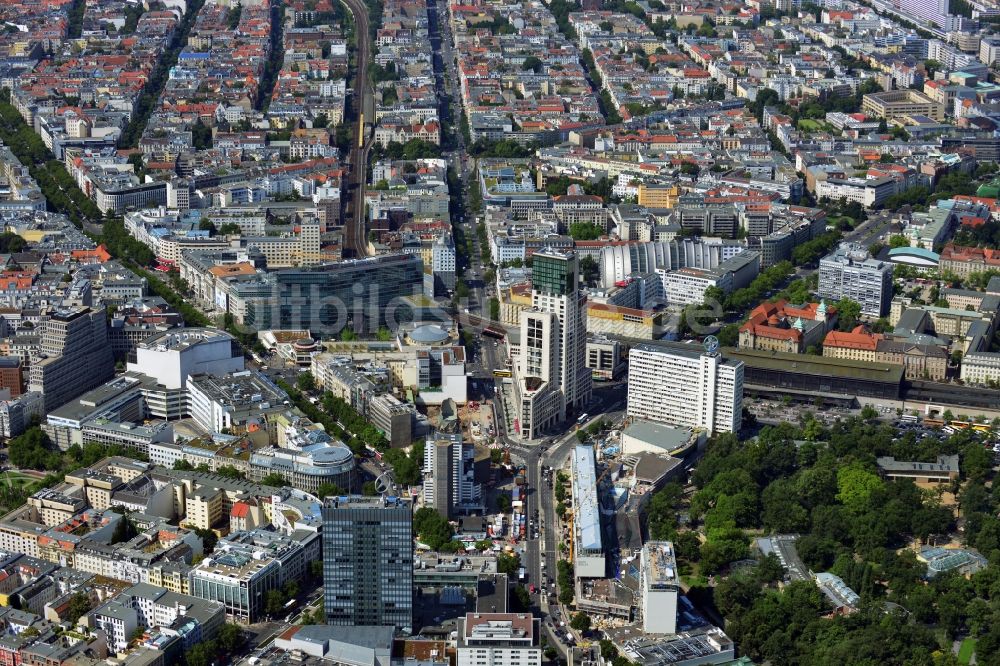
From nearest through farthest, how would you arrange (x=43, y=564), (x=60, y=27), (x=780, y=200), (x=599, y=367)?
(x=43, y=564) → (x=599, y=367) → (x=780, y=200) → (x=60, y=27)

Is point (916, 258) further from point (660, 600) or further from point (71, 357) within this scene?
point (71, 357)

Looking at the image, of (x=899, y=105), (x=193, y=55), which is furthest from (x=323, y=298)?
(x=193, y=55)

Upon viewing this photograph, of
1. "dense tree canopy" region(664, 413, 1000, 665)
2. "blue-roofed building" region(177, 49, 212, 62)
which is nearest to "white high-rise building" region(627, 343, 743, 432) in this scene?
"dense tree canopy" region(664, 413, 1000, 665)

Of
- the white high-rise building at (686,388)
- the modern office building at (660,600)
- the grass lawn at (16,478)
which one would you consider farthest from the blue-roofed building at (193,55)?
the modern office building at (660,600)

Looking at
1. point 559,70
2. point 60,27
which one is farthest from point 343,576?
point 60,27

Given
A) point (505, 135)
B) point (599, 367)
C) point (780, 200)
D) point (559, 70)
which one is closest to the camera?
point (599, 367)

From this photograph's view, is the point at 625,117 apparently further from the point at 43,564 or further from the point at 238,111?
the point at 43,564

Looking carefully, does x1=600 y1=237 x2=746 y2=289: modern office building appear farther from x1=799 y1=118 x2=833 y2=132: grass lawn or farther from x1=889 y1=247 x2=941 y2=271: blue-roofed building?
x1=799 y1=118 x2=833 y2=132: grass lawn
